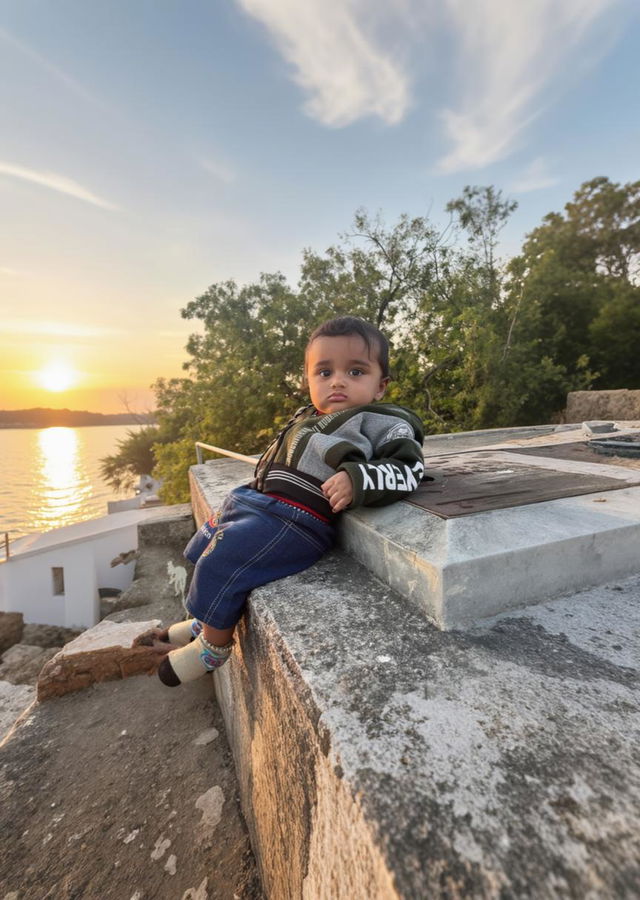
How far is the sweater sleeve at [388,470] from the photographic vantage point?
143 centimetres

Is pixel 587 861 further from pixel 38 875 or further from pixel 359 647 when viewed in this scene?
pixel 38 875

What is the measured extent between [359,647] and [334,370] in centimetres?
118

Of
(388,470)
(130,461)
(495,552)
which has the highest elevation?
(388,470)

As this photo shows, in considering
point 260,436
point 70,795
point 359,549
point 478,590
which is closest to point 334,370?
point 359,549

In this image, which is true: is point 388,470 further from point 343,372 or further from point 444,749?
point 444,749

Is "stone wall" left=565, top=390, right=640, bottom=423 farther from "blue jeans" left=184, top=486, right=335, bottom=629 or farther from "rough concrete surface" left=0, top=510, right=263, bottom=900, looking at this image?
"rough concrete surface" left=0, top=510, right=263, bottom=900

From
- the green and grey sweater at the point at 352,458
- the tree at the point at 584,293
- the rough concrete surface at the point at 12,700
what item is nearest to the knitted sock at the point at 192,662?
the green and grey sweater at the point at 352,458

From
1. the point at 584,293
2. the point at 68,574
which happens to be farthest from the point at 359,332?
the point at 584,293

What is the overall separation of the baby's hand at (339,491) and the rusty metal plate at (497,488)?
10.3 inches

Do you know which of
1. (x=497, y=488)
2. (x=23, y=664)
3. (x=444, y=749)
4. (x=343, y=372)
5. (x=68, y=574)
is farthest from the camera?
(x=68, y=574)

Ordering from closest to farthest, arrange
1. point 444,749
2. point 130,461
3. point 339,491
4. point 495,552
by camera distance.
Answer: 1. point 444,749
2. point 495,552
3. point 339,491
4. point 130,461

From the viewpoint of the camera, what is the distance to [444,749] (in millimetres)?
706

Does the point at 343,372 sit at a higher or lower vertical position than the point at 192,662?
higher

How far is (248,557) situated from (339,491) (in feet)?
1.32
